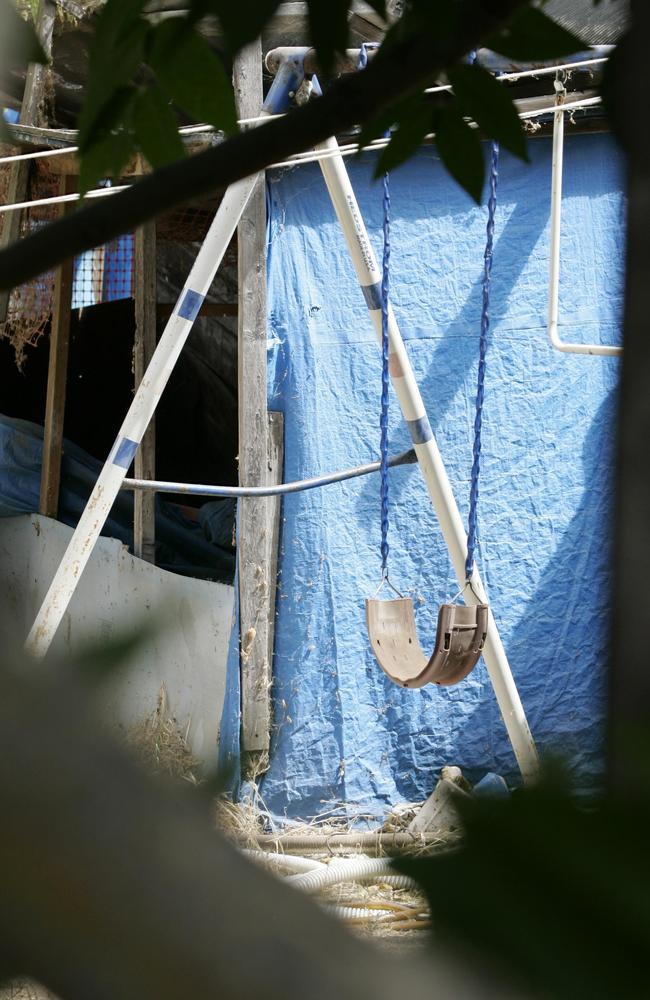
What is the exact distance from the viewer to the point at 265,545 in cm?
368

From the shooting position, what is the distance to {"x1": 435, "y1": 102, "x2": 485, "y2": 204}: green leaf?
0.72 m

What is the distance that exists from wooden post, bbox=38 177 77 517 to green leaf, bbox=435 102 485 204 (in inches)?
157

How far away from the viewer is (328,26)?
1.92 ft

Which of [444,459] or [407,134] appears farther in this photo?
[444,459]

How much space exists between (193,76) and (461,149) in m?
0.18

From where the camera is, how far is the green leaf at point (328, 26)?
1.92ft

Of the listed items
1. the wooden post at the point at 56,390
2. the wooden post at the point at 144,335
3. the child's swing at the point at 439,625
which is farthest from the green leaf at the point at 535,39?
the wooden post at the point at 56,390

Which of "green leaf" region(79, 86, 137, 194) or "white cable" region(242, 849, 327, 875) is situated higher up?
"green leaf" region(79, 86, 137, 194)

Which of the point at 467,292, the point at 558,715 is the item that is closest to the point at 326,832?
the point at 558,715

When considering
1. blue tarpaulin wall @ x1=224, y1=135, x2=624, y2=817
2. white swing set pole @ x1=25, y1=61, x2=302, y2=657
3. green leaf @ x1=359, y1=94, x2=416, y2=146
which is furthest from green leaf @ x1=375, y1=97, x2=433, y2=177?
blue tarpaulin wall @ x1=224, y1=135, x2=624, y2=817

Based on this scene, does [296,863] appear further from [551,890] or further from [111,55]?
[551,890]

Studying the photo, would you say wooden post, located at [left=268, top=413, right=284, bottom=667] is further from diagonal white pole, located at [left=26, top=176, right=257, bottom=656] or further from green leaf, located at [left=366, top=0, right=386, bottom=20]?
green leaf, located at [left=366, top=0, right=386, bottom=20]

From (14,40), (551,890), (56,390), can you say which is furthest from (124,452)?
(551,890)

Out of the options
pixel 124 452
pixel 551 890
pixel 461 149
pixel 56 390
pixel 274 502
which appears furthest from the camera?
pixel 56 390
